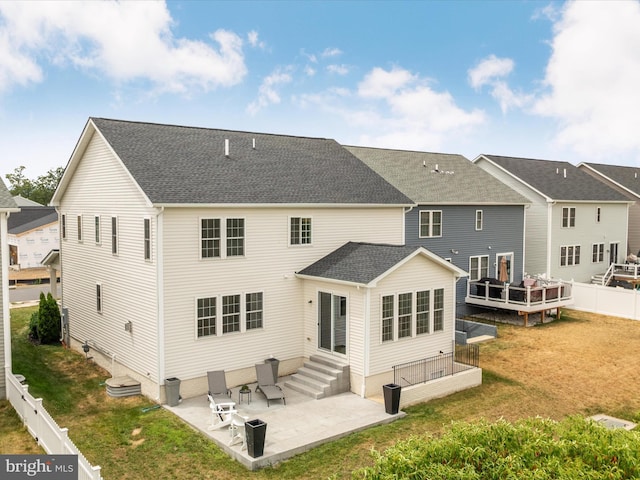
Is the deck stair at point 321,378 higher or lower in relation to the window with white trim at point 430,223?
lower

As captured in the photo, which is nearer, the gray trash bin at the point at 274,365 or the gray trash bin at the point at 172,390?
the gray trash bin at the point at 172,390

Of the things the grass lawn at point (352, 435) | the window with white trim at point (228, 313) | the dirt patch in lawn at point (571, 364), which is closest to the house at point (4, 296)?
the grass lawn at point (352, 435)

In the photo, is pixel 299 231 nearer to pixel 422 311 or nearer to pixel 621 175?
pixel 422 311

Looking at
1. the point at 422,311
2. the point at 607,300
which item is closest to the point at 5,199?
the point at 422,311

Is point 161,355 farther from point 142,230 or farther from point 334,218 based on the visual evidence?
point 334,218

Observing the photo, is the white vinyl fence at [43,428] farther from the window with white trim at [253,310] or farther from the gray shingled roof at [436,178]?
the gray shingled roof at [436,178]

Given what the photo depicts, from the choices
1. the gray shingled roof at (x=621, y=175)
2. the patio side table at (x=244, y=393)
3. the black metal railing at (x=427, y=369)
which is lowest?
the patio side table at (x=244, y=393)

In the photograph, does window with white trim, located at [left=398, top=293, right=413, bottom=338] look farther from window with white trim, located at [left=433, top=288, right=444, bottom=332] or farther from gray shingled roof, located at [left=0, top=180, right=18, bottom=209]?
gray shingled roof, located at [left=0, top=180, right=18, bottom=209]
